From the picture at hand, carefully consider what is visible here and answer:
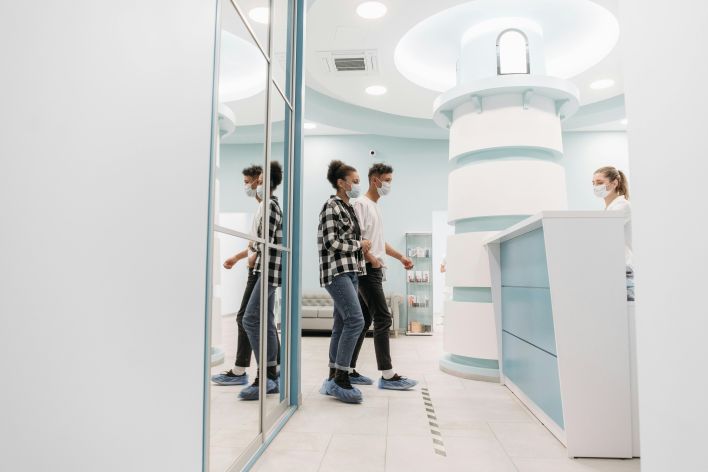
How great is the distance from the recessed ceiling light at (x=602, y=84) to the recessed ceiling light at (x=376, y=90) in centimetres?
255

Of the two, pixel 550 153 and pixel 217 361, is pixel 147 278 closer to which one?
pixel 217 361

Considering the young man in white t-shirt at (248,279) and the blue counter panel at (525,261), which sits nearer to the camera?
the young man in white t-shirt at (248,279)

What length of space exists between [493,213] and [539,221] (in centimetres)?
157

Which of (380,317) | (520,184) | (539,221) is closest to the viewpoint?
(539,221)

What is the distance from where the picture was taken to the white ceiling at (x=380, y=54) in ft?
13.7

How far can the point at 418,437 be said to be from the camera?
260 centimetres

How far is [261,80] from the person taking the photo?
2398 mm

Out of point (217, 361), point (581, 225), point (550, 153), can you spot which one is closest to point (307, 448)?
point (217, 361)

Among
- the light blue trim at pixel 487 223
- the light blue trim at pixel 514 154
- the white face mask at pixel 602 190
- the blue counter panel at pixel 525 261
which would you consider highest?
the light blue trim at pixel 514 154

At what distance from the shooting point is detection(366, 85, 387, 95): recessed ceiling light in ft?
19.2

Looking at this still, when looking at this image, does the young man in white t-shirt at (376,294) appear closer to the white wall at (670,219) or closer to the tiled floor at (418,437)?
the tiled floor at (418,437)

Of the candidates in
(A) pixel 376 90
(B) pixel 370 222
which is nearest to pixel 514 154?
(B) pixel 370 222

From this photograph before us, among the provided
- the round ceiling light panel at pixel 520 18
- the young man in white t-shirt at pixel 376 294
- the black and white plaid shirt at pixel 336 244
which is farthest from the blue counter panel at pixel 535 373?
the round ceiling light panel at pixel 520 18

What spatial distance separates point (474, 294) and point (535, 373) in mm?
1296
